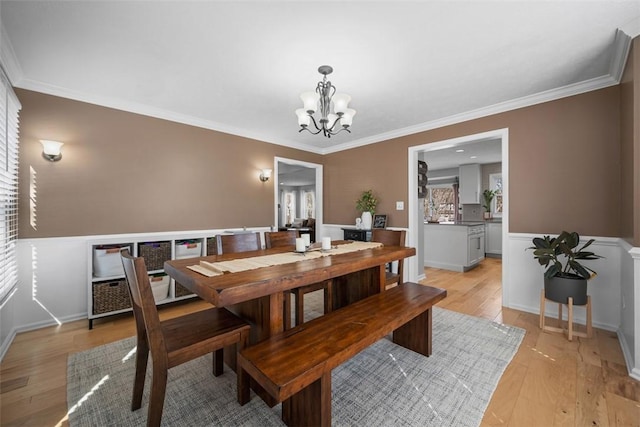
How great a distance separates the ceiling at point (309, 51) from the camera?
5.49 feet

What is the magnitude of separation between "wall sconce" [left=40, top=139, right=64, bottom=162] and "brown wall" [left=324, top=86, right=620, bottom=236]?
15.0 ft

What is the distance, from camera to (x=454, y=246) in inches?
193

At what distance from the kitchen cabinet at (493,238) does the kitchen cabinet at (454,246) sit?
119 centimetres

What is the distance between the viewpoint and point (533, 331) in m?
2.48

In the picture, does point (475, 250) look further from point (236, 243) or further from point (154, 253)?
point (154, 253)

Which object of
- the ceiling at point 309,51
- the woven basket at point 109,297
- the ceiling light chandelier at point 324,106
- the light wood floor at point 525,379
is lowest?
the light wood floor at point 525,379

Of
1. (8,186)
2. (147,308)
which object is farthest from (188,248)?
(147,308)

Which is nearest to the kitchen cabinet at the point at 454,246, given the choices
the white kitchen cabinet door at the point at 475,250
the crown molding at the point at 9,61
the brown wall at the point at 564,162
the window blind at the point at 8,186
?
the white kitchen cabinet door at the point at 475,250

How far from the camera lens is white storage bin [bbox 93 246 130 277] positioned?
2652 millimetres

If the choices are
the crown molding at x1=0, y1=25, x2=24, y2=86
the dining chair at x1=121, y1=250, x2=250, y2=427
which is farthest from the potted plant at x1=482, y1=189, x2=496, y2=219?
the crown molding at x1=0, y1=25, x2=24, y2=86

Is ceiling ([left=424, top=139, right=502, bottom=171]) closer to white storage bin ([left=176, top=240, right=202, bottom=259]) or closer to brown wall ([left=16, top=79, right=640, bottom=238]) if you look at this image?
brown wall ([left=16, top=79, right=640, bottom=238])

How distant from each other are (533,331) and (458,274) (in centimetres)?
217

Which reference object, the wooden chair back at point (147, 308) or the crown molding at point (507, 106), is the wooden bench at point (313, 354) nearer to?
the wooden chair back at point (147, 308)

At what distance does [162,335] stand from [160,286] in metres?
2.02
